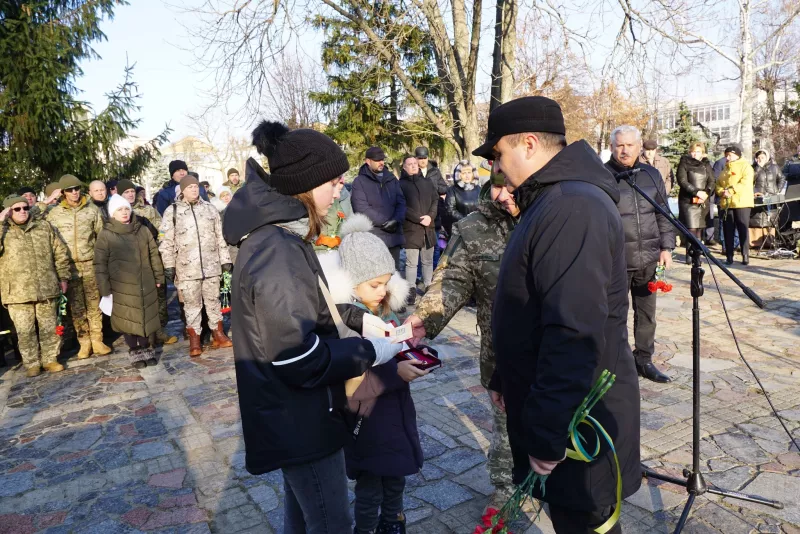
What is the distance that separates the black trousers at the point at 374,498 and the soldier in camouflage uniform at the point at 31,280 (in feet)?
18.5

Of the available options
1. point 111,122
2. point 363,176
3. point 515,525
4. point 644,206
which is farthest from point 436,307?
point 111,122

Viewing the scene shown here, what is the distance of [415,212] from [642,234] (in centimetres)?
459

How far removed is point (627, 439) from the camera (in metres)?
2.15

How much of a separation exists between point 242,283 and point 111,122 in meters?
11.5

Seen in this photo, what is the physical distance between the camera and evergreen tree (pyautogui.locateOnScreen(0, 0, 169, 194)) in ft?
35.3

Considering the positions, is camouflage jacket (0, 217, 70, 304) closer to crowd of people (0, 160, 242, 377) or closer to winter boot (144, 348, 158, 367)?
crowd of people (0, 160, 242, 377)

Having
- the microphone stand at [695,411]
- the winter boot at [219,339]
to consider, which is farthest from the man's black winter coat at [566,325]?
the winter boot at [219,339]

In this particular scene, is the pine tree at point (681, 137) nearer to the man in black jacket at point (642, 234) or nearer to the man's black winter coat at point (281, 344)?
the man in black jacket at point (642, 234)

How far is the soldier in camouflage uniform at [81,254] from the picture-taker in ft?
24.6

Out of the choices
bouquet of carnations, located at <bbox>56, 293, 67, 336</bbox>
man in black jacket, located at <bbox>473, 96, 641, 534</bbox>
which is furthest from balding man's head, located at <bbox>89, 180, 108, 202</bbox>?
man in black jacket, located at <bbox>473, 96, 641, 534</bbox>

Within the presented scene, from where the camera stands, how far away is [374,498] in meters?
2.93

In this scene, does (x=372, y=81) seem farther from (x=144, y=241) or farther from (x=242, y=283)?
(x=242, y=283)

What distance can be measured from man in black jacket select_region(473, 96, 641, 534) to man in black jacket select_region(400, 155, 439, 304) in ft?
23.0

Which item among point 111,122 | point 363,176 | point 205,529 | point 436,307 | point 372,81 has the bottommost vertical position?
point 205,529
